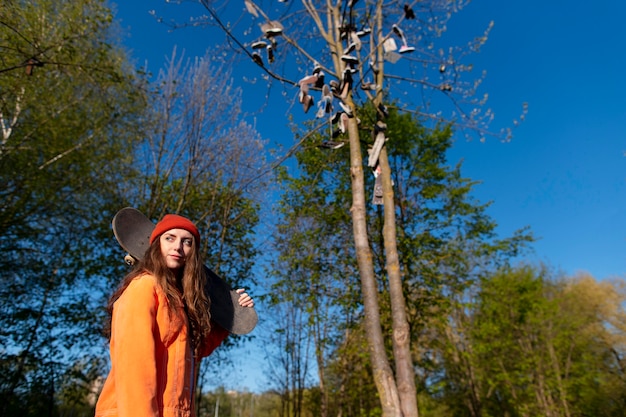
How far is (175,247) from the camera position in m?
1.75

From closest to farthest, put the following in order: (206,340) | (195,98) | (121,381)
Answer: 1. (121,381)
2. (206,340)
3. (195,98)

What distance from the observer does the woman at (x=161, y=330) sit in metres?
1.33

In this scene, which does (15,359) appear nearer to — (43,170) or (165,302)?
(43,170)

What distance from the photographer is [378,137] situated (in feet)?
14.8

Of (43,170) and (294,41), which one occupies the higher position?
(43,170)

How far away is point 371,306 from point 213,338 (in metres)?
2.15

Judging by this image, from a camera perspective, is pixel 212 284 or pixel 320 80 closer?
pixel 212 284

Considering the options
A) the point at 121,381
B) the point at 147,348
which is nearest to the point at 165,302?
the point at 147,348

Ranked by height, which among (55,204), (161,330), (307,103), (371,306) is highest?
(55,204)

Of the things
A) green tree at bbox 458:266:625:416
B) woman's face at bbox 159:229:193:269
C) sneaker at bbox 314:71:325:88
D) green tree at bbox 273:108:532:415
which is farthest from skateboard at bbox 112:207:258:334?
green tree at bbox 458:266:625:416

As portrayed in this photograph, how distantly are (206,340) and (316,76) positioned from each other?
2.68 m

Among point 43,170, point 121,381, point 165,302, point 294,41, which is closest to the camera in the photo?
point 121,381

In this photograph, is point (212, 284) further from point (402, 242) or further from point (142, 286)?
point (402, 242)

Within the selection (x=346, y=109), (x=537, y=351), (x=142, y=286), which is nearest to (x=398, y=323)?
(x=346, y=109)
